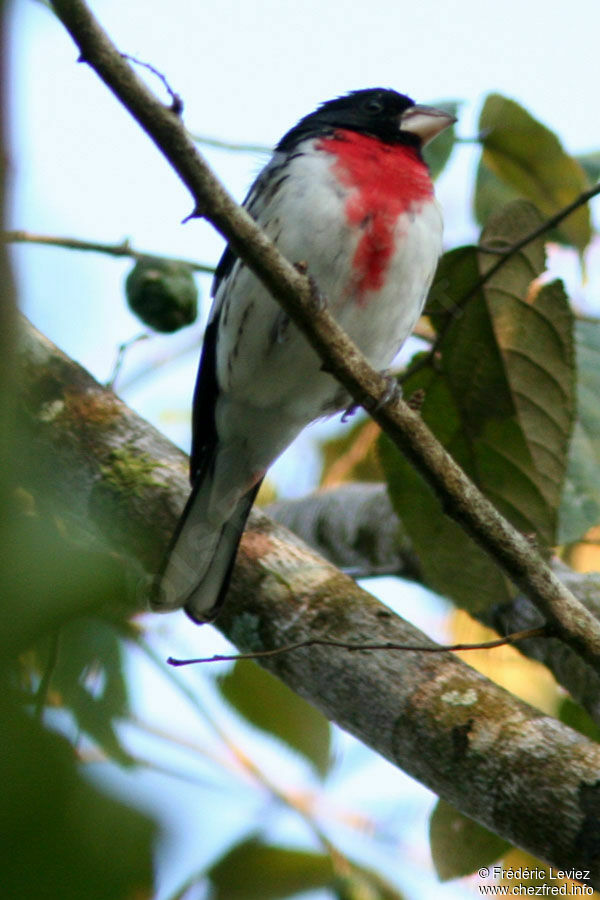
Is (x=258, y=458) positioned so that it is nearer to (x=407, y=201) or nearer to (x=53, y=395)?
(x=53, y=395)

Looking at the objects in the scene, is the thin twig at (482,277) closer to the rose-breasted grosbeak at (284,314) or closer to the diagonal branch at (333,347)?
the rose-breasted grosbeak at (284,314)

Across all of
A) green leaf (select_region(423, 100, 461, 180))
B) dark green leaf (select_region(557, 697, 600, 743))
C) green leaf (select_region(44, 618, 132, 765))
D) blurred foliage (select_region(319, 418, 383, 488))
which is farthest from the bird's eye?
green leaf (select_region(44, 618, 132, 765))

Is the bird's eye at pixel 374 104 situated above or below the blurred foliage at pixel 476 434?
above

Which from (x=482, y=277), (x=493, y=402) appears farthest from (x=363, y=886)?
(x=482, y=277)

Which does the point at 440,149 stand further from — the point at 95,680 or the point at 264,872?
the point at 95,680

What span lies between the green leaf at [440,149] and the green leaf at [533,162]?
159 mm

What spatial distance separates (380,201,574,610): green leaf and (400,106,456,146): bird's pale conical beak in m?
0.43

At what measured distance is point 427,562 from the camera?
3377mm

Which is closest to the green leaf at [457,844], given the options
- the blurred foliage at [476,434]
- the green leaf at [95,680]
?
the blurred foliage at [476,434]

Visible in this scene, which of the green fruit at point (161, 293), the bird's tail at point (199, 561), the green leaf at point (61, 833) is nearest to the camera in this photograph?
the green leaf at point (61, 833)

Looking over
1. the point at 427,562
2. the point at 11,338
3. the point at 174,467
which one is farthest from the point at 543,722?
the point at 11,338

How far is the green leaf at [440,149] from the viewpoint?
3908 millimetres

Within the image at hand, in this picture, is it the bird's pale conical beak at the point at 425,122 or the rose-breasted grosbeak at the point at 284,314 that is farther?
the bird's pale conical beak at the point at 425,122

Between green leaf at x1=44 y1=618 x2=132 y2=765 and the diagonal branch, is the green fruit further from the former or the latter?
green leaf at x1=44 y1=618 x2=132 y2=765
